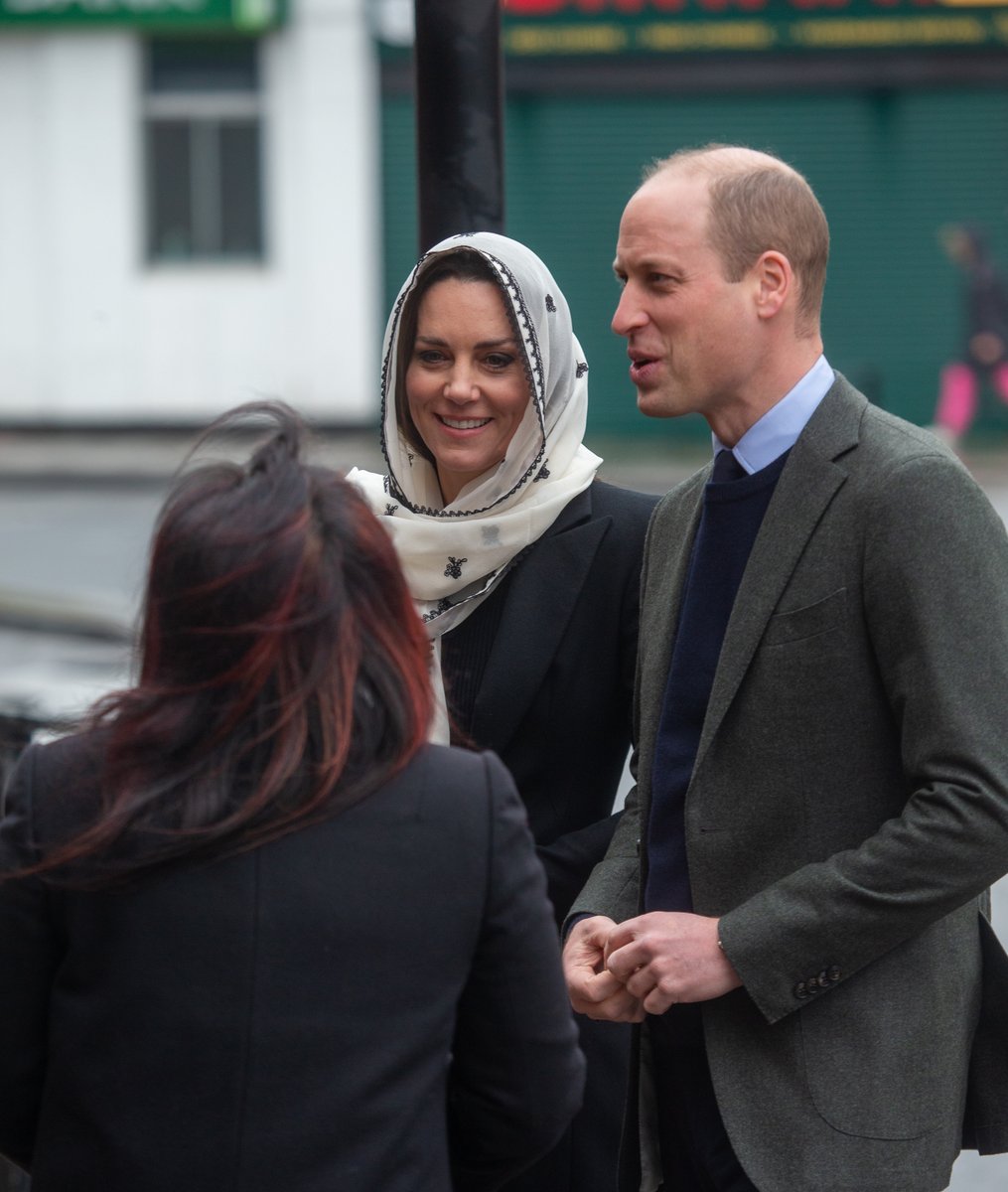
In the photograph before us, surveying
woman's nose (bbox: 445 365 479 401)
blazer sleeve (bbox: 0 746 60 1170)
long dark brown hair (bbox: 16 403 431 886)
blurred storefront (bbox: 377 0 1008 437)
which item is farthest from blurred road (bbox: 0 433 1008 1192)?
blurred storefront (bbox: 377 0 1008 437)

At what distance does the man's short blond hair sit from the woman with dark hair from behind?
0.71 meters

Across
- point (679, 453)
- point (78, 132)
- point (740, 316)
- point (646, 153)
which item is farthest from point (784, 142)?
point (740, 316)

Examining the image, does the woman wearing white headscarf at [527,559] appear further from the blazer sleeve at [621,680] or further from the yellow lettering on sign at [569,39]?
the yellow lettering on sign at [569,39]

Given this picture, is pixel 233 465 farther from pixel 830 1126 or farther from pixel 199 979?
pixel 830 1126

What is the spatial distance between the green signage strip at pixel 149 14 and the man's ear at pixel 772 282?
644 inches

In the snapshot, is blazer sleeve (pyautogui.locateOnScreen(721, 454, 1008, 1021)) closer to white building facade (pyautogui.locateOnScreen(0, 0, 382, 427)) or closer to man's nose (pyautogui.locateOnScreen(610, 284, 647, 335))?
man's nose (pyautogui.locateOnScreen(610, 284, 647, 335))

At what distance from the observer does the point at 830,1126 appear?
2.11m

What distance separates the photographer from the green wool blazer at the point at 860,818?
6.57ft

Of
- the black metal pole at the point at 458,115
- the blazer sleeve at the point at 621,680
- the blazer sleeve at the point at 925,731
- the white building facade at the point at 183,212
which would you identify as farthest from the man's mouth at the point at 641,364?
the white building facade at the point at 183,212

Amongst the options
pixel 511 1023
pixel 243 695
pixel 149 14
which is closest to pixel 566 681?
pixel 511 1023

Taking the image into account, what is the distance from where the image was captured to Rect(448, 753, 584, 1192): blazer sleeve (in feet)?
5.62

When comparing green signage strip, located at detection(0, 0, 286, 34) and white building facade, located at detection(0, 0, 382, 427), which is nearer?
green signage strip, located at detection(0, 0, 286, 34)

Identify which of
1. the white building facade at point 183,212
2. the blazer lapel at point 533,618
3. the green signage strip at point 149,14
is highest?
the green signage strip at point 149,14

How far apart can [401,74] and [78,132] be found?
11.0 feet
